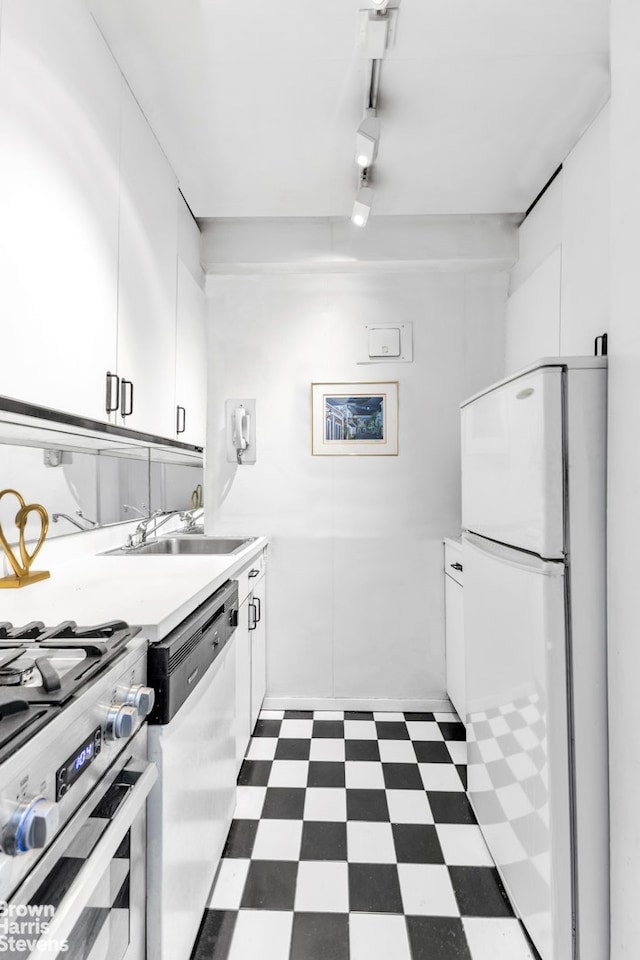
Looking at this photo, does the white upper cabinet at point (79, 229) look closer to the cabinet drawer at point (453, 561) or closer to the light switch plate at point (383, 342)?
the light switch plate at point (383, 342)

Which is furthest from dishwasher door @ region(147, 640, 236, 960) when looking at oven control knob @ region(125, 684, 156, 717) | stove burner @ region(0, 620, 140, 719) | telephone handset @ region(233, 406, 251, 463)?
telephone handset @ region(233, 406, 251, 463)

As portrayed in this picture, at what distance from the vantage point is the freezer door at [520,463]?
124cm

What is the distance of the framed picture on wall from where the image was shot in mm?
2889

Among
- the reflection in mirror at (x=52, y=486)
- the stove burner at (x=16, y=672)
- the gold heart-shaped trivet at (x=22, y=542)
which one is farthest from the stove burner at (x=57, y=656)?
A: the reflection in mirror at (x=52, y=486)

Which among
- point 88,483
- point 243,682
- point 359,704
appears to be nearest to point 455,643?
point 359,704

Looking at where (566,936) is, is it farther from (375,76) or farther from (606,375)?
(375,76)

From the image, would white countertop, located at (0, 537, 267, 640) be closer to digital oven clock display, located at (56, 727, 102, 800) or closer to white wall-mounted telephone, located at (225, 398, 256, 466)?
digital oven clock display, located at (56, 727, 102, 800)

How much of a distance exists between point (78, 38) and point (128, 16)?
8.8 inches

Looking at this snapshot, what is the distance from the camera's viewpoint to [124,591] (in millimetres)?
1421

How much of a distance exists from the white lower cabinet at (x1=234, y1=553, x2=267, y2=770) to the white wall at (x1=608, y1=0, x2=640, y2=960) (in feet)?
4.12

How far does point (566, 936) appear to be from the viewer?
119 cm

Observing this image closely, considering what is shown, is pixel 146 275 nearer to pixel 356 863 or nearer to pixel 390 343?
pixel 390 343

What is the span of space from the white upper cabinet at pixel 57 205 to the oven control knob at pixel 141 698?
0.69 metres

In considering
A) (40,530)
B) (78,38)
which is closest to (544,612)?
(40,530)
